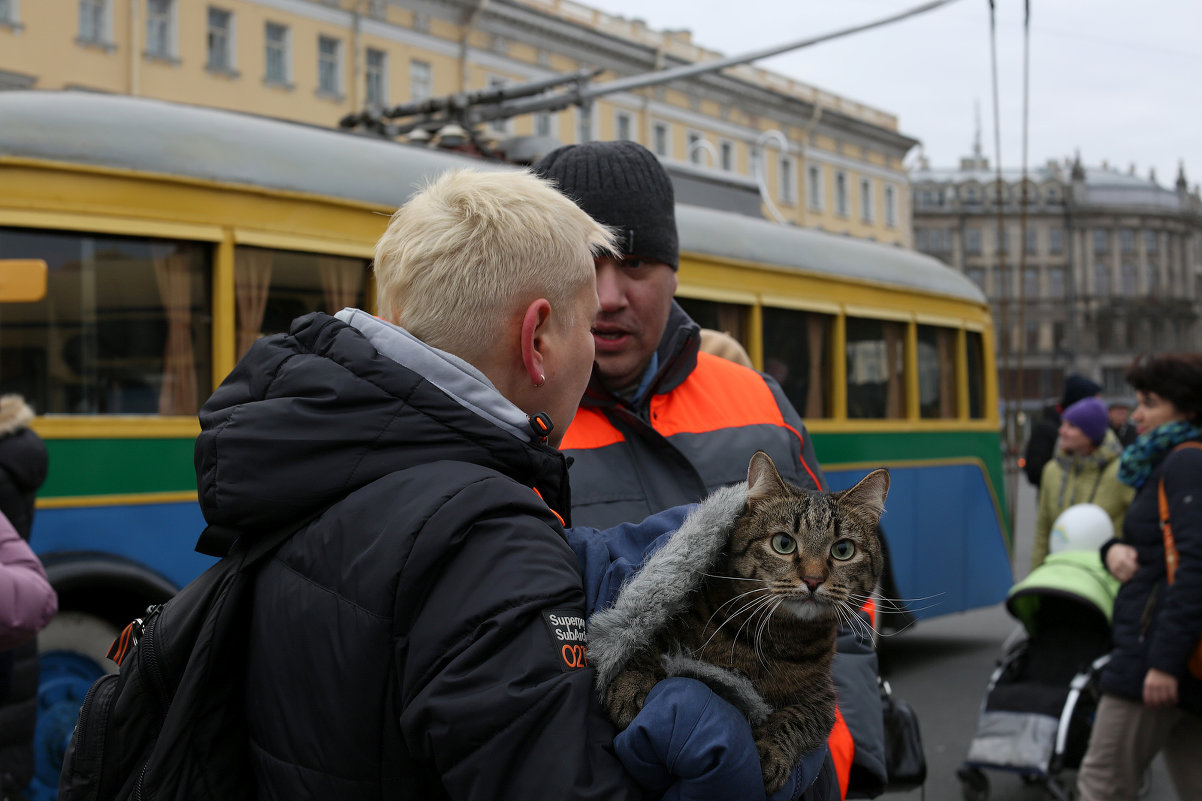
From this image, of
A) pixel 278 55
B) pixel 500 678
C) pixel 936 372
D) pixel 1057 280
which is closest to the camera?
pixel 500 678

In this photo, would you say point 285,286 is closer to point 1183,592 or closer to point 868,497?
point 1183,592

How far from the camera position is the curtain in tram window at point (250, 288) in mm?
5703

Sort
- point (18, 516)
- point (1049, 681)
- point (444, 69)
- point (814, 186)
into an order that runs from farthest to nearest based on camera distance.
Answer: point (814, 186), point (444, 69), point (1049, 681), point (18, 516)

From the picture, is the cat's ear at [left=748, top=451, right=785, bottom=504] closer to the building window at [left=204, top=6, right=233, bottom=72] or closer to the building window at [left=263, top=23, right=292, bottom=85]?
the building window at [left=204, top=6, right=233, bottom=72]

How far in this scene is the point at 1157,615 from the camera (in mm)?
4344

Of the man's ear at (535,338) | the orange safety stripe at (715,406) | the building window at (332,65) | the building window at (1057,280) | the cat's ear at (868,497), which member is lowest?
the cat's ear at (868,497)

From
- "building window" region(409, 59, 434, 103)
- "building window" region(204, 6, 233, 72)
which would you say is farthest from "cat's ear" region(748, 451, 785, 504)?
"building window" region(409, 59, 434, 103)

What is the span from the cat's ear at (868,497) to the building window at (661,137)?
45.2 m

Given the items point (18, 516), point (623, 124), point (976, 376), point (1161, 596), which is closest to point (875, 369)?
point (976, 376)

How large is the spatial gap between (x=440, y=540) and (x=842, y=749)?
1.02m

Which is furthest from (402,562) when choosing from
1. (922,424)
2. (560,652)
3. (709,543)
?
(922,424)

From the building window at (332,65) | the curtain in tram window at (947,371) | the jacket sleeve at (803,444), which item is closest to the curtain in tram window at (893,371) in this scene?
the curtain in tram window at (947,371)

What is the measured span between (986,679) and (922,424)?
2.09 m

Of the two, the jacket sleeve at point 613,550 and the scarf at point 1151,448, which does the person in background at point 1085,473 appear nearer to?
the scarf at point 1151,448
